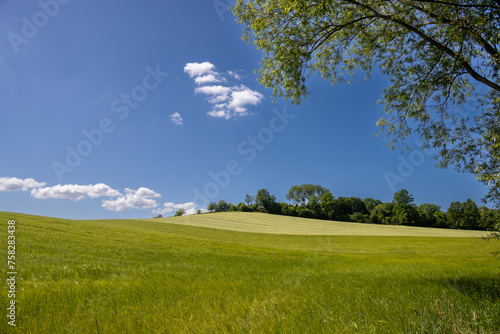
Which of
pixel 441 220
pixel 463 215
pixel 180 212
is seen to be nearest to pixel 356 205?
pixel 441 220

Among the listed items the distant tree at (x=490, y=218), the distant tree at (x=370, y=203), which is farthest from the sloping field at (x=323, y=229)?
the distant tree at (x=370, y=203)

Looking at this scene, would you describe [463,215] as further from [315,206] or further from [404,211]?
[315,206]

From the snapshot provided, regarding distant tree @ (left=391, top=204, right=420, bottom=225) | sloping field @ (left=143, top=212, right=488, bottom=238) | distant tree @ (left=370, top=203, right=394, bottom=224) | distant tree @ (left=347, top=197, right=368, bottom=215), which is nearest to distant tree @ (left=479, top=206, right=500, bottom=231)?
sloping field @ (left=143, top=212, right=488, bottom=238)

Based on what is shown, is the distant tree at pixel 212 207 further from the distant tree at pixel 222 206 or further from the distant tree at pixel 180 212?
the distant tree at pixel 180 212

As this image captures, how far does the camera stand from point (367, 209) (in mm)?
118500

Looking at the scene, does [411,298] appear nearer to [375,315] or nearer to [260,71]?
[375,315]

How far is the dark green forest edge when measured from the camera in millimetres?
84137

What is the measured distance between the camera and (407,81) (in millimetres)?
11328

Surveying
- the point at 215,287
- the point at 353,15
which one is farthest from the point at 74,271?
the point at 353,15

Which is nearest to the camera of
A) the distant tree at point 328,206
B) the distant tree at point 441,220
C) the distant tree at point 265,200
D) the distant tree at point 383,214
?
the distant tree at point 441,220

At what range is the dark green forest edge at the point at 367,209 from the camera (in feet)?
276

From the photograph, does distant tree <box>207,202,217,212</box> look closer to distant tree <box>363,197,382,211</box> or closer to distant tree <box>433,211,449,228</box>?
distant tree <box>363,197,382,211</box>

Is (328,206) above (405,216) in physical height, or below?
above

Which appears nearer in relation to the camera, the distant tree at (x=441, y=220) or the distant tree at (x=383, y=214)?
the distant tree at (x=441, y=220)
